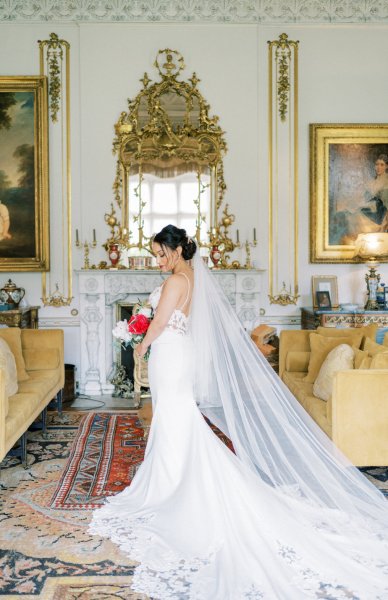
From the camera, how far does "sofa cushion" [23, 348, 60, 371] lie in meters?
6.14

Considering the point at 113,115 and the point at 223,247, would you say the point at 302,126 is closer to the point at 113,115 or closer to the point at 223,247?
the point at 223,247

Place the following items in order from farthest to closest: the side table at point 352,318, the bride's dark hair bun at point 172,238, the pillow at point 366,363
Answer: the side table at point 352,318, the pillow at point 366,363, the bride's dark hair bun at point 172,238

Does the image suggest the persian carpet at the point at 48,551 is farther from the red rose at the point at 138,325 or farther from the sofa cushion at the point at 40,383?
the red rose at the point at 138,325

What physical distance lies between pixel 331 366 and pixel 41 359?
3.04 meters

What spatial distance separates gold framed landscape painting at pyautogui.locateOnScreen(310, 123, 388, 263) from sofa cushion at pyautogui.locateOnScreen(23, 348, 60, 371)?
363 cm

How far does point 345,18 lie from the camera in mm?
7723

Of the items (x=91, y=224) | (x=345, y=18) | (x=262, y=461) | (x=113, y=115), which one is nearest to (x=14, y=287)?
(x=91, y=224)

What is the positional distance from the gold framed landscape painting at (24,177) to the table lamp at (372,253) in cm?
404

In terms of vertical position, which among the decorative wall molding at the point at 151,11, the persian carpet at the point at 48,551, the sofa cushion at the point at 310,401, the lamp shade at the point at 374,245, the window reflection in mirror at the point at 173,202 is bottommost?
the persian carpet at the point at 48,551

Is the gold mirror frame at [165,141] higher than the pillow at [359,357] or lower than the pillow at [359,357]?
higher

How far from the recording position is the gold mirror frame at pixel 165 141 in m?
7.66

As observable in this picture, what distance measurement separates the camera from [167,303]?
148 inches

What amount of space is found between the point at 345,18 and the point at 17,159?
467 cm

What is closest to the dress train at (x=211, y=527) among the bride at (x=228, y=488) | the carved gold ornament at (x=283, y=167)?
the bride at (x=228, y=488)
